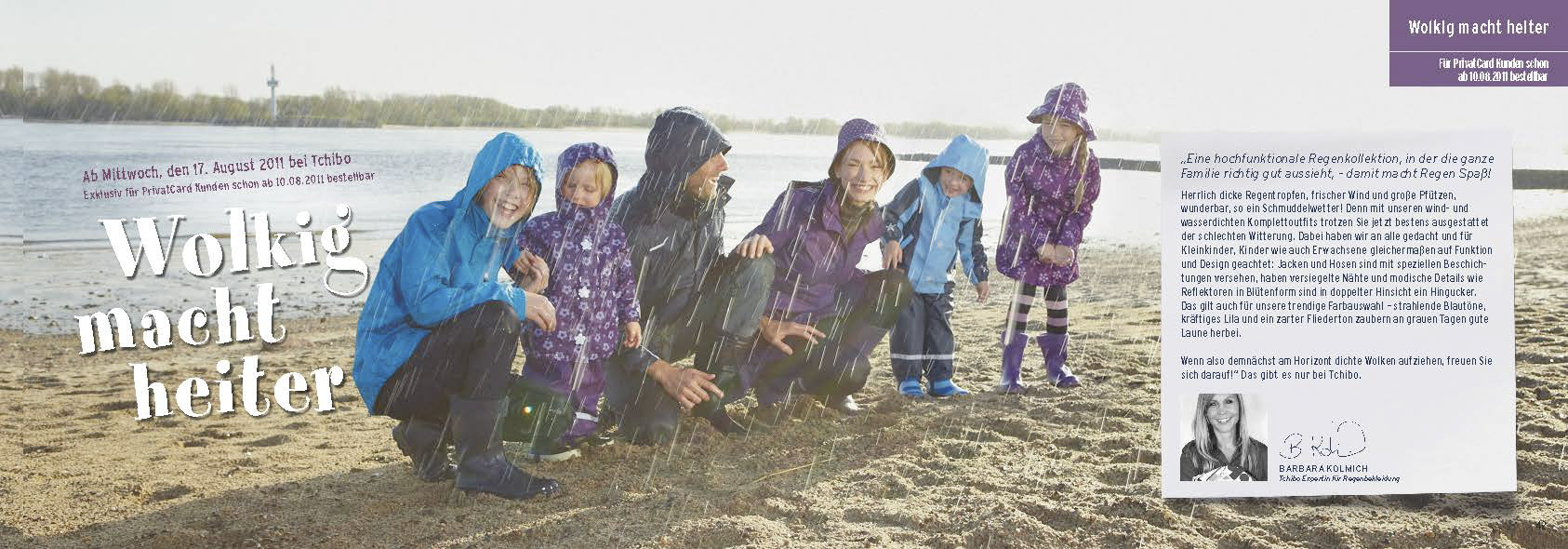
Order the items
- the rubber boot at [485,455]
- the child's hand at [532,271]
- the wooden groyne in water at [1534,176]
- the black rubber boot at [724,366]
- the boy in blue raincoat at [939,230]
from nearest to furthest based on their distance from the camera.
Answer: the rubber boot at [485,455] < the child's hand at [532,271] < the black rubber boot at [724,366] < the boy in blue raincoat at [939,230] < the wooden groyne in water at [1534,176]

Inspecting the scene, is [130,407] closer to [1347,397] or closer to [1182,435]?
[1182,435]

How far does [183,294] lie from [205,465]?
14.7 feet

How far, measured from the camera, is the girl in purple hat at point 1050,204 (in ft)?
13.9

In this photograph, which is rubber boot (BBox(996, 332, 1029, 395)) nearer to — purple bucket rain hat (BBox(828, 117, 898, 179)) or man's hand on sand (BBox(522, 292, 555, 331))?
purple bucket rain hat (BBox(828, 117, 898, 179))

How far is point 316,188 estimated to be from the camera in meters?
12.6

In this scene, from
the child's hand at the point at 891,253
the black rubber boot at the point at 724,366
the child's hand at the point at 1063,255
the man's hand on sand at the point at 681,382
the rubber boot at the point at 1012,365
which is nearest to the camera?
the man's hand on sand at the point at 681,382

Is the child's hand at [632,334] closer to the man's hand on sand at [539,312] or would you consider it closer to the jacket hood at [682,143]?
the man's hand on sand at [539,312]

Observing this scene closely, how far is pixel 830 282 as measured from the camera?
3.95m

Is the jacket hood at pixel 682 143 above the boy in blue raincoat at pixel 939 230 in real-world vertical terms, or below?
above

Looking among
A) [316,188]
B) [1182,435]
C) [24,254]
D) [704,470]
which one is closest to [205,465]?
[704,470]

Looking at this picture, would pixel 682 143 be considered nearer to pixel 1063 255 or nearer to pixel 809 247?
pixel 809 247

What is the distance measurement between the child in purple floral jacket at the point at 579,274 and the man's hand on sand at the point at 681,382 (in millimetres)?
138

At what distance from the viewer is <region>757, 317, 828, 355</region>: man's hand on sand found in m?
3.88
